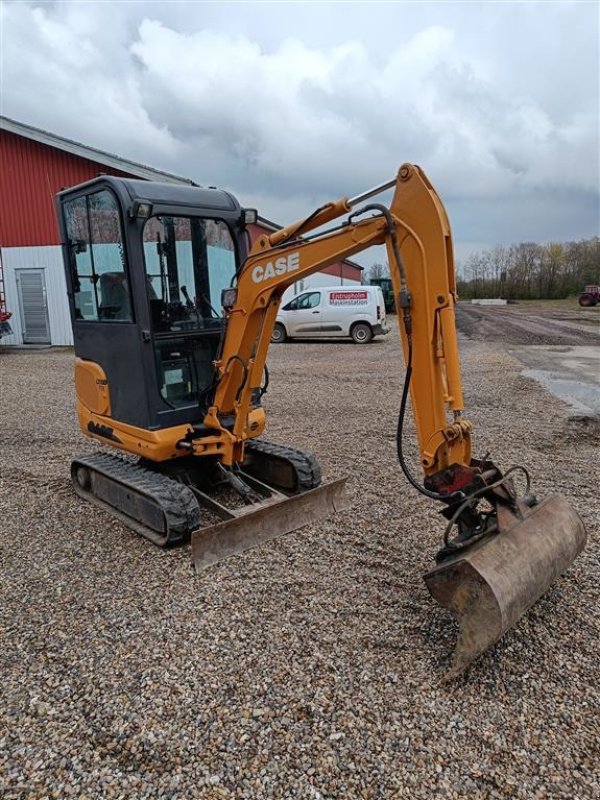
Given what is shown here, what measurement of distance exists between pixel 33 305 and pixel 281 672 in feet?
54.9

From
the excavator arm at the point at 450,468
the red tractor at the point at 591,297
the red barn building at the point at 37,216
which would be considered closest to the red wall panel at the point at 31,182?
the red barn building at the point at 37,216

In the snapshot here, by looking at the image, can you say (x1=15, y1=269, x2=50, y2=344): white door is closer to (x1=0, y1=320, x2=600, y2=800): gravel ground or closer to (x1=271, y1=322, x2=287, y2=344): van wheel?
(x1=271, y1=322, x2=287, y2=344): van wheel

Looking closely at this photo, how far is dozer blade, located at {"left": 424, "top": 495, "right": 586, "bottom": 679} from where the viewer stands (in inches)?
111

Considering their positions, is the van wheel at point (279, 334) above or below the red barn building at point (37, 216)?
below

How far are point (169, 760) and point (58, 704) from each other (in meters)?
0.69

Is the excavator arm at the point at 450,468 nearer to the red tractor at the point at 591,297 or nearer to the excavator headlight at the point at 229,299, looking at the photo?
the excavator headlight at the point at 229,299

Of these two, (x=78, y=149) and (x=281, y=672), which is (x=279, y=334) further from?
(x=281, y=672)

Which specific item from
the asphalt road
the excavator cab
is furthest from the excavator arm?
the asphalt road

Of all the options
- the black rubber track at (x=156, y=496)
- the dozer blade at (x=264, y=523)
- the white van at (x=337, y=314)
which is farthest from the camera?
the white van at (x=337, y=314)

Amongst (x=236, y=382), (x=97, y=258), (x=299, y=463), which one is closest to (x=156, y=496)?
(x=236, y=382)

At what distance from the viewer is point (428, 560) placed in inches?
158

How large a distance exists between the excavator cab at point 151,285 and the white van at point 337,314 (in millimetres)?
14122

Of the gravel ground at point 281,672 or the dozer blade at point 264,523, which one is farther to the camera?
the dozer blade at point 264,523

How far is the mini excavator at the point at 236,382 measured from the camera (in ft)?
10.5
